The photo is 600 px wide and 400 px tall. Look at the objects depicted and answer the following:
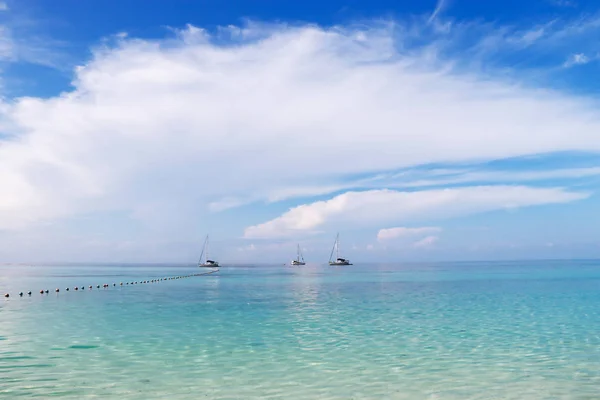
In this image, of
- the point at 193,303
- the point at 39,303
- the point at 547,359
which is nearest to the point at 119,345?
the point at 547,359

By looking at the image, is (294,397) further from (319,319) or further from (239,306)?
(239,306)

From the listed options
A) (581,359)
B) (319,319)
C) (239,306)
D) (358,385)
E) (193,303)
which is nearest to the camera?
(358,385)

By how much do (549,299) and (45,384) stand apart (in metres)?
56.5

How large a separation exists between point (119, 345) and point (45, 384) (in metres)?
8.63

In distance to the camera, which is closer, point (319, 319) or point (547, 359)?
point (547, 359)

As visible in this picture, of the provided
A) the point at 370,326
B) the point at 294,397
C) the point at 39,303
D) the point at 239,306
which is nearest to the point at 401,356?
the point at 294,397

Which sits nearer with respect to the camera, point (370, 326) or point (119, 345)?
point (119, 345)

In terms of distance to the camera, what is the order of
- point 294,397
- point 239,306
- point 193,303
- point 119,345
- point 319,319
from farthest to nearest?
point 193,303, point 239,306, point 319,319, point 119,345, point 294,397

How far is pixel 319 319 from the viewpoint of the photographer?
41.0 m

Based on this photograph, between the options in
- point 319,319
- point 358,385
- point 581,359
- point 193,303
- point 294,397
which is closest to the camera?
point 294,397

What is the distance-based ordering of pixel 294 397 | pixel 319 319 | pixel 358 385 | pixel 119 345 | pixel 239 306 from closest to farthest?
pixel 294 397, pixel 358 385, pixel 119 345, pixel 319 319, pixel 239 306

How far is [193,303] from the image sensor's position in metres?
57.4

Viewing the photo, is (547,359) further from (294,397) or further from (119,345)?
(119,345)

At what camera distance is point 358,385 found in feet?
65.6
